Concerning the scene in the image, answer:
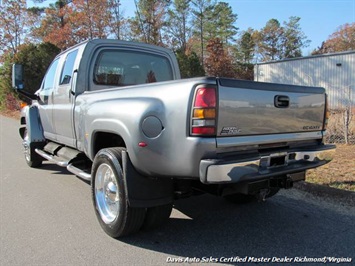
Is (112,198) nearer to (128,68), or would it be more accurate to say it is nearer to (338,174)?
(128,68)

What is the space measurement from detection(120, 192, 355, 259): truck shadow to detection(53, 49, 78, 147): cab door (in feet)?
6.37

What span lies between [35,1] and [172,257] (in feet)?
135

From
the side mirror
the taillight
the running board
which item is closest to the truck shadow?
the running board

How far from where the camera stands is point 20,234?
12.6ft

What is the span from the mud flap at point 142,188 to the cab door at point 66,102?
1790 mm

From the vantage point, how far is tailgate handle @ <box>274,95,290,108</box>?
3260 mm

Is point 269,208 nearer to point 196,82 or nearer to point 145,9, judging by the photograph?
point 196,82

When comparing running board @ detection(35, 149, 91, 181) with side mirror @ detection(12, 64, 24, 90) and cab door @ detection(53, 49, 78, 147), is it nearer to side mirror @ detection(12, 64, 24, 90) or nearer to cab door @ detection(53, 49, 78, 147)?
cab door @ detection(53, 49, 78, 147)

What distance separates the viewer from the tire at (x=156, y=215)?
362 centimetres

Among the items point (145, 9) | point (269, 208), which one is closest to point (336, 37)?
point (145, 9)

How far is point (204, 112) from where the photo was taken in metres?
2.83

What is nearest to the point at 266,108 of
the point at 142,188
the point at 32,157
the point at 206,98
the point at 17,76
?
the point at 206,98

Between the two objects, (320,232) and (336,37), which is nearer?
(320,232)

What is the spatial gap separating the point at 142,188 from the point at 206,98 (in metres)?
1.13
